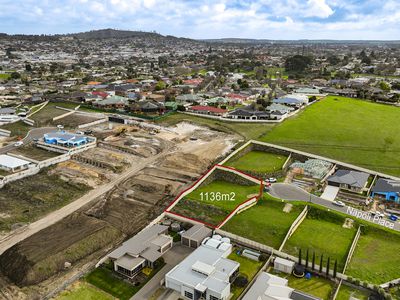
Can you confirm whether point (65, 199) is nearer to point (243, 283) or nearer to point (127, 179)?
point (127, 179)

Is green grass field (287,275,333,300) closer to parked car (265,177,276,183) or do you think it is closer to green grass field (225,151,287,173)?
parked car (265,177,276,183)

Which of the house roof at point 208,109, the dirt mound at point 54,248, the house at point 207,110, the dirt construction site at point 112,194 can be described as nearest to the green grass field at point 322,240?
the dirt construction site at point 112,194

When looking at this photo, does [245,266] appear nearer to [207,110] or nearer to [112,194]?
[112,194]

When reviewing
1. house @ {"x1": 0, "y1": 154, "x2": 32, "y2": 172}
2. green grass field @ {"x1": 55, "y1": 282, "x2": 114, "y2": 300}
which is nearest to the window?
green grass field @ {"x1": 55, "y1": 282, "x2": 114, "y2": 300}

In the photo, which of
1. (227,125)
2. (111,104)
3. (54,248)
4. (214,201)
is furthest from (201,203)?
(111,104)

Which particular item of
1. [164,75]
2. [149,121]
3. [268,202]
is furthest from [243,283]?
[164,75]

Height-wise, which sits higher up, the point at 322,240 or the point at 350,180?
the point at 350,180
